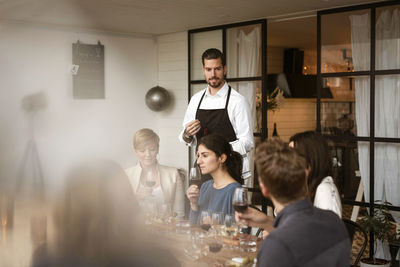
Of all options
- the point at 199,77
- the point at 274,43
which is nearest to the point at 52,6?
the point at 199,77

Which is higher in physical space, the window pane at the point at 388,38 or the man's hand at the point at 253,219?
the window pane at the point at 388,38

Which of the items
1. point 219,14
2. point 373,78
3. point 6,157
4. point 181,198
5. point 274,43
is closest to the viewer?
point 6,157

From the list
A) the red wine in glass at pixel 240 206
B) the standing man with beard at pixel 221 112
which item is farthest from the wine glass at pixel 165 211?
the standing man with beard at pixel 221 112

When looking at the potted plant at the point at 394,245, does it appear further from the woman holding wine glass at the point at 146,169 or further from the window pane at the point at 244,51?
the woman holding wine glass at the point at 146,169

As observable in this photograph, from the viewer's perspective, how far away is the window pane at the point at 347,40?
3012 millimetres

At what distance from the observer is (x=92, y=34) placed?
30 centimetres

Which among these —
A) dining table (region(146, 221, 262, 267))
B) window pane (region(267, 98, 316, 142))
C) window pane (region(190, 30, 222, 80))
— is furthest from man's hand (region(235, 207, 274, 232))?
window pane (region(267, 98, 316, 142))

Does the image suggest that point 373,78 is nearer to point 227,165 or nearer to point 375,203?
point 375,203

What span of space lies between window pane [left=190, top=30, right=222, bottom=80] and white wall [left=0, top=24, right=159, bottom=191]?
3.49 m

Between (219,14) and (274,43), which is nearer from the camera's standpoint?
(219,14)

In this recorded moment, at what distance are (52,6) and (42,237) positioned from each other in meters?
0.15

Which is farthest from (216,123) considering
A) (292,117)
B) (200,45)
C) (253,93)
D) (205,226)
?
(292,117)

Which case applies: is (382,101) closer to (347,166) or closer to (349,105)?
(349,105)

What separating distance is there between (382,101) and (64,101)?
116 inches
